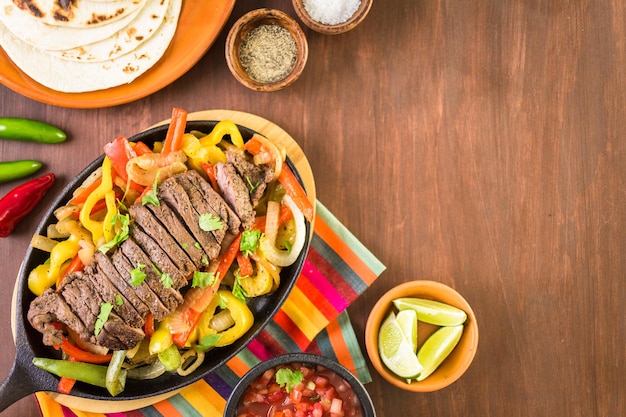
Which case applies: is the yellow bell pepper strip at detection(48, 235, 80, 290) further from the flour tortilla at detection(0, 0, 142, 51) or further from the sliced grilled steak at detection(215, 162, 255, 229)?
the flour tortilla at detection(0, 0, 142, 51)

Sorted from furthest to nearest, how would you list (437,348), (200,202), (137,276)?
(437,348)
(200,202)
(137,276)

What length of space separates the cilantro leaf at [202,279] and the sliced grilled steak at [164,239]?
0.04 m

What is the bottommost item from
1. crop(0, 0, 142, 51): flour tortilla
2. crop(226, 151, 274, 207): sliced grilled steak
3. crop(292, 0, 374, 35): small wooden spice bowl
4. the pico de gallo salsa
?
the pico de gallo salsa

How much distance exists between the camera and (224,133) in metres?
3.23

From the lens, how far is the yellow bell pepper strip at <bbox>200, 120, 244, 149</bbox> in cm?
321

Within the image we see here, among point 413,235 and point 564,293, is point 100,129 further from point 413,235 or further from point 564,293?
point 564,293

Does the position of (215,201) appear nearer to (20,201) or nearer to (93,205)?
(93,205)

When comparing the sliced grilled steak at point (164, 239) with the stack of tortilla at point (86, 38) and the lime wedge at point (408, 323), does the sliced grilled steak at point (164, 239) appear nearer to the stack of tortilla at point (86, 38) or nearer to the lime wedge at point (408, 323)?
the stack of tortilla at point (86, 38)

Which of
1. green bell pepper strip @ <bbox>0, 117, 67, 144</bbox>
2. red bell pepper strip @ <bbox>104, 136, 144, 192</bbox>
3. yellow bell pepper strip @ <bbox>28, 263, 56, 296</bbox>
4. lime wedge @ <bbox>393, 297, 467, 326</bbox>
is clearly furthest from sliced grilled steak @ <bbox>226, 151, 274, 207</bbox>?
green bell pepper strip @ <bbox>0, 117, 67, 144</bbox>

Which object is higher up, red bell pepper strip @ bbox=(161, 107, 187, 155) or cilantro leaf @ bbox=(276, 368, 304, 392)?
red bell pepper strip @ bbox=(161, 107, 187, 155)

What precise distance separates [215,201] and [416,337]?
1.32 meters

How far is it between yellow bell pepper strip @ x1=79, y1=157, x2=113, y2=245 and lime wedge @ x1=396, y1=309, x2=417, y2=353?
62.4 inches

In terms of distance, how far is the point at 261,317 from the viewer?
329cm

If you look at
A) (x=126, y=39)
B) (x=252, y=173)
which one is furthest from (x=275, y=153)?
(x=126, y=39)
